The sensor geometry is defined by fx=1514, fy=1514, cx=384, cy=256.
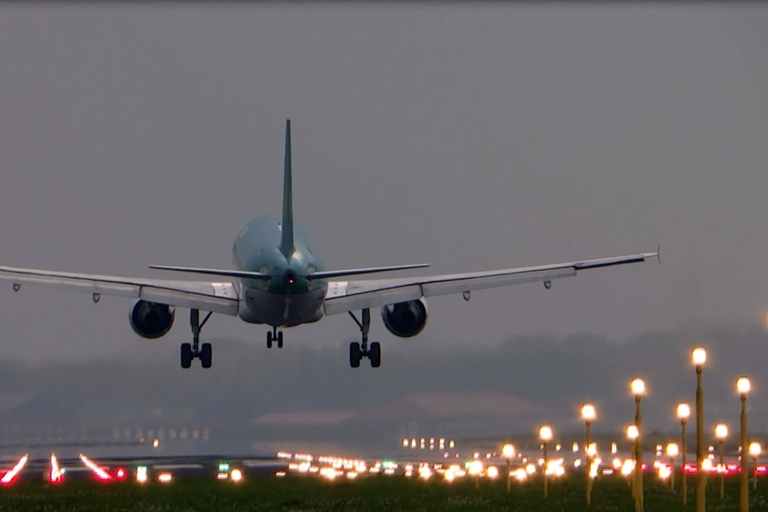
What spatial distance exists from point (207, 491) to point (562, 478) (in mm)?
15980

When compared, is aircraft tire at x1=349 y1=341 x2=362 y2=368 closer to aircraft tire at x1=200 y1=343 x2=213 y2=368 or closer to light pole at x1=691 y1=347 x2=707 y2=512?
aircraft tire at x1=200 y1=343 x2=213 y2=368

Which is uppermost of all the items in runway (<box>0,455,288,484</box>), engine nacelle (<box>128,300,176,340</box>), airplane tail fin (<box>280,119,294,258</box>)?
airplane tail fin (<box>280,119,294,258</box>)

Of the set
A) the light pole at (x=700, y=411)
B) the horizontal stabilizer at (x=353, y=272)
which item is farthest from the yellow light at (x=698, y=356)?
the horizontal stabilizer at (x=353, y=272)

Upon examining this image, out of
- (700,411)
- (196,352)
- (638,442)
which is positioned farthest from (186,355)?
(700,411)

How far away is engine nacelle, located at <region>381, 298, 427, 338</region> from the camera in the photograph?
68188mm

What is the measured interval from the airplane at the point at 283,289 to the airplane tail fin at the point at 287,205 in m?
0.04

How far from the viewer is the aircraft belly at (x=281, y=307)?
6150 cm

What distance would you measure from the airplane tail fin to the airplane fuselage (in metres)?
0.32

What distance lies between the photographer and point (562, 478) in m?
59.5

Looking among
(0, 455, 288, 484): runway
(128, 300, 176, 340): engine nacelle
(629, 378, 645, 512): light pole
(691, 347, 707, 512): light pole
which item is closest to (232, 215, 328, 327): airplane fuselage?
(128, 300, 176, 340): engine nacelle

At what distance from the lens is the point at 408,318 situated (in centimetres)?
6819

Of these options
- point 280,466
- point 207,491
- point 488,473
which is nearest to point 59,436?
point 280,466

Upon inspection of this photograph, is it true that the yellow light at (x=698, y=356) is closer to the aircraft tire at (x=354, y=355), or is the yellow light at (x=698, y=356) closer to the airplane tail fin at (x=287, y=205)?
the airplane tail fin at (x=287, y=205)

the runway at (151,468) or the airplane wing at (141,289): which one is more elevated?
the airplane wing at (141,289)
